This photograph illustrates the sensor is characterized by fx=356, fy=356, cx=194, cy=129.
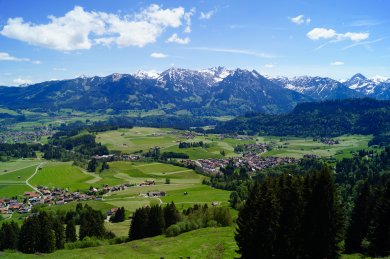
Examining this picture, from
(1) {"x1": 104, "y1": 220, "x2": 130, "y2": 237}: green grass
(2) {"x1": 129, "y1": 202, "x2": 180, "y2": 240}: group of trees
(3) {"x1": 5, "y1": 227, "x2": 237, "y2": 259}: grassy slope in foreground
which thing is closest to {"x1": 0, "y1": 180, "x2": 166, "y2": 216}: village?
(1) {"x1": 104, "y1": 220, "x2": 130, "y2": 237}: green grass

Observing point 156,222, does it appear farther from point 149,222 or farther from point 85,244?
point 85,244

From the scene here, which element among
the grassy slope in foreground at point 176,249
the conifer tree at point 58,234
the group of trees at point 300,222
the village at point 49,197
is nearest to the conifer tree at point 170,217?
the grassy slope in foreground at point 176,249

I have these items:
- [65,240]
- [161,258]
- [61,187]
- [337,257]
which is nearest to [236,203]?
[65,240]

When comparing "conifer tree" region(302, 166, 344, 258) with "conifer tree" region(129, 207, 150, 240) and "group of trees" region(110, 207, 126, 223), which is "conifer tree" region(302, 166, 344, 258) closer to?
"conifer tree" region(129, 207, 150, 240)

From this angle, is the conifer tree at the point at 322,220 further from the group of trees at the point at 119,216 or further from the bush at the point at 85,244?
the group of trees at the point at 119,216

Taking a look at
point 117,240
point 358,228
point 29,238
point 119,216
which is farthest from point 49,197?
point 358,228

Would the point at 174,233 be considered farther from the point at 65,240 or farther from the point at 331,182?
the point at 331,182

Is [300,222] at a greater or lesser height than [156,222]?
greater
